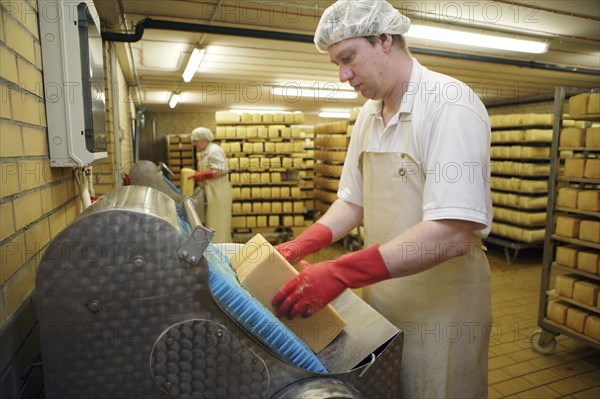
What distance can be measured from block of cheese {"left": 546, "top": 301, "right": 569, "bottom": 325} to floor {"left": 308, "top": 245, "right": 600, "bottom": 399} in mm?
317

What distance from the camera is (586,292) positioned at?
122 inches

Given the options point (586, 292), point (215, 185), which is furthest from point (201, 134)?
point (586, 292)

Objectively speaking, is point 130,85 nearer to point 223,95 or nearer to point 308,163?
point 223,95

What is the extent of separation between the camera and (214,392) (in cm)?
82

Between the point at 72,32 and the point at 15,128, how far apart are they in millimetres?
461

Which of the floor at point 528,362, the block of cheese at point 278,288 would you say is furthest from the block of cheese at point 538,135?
the block of cheese at point 278,288

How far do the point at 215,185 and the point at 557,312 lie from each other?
455cm

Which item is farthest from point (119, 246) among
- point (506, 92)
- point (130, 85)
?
point (506, 92)

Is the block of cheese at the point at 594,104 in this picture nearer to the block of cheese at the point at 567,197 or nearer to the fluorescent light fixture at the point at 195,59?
the block of cheese at the point at 567,197

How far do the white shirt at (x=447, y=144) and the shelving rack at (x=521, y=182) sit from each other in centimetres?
537

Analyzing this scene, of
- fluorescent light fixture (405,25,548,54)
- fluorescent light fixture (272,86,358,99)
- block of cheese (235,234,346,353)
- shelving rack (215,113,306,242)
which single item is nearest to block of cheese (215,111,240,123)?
shelving rack (215,113,306,242)

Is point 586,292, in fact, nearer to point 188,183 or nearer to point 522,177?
point 522,177

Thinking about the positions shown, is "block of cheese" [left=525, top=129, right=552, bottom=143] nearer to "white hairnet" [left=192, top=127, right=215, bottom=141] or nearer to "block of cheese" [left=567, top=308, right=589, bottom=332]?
"block of cheese" [left=567, top=308, right=589, bottom=332]

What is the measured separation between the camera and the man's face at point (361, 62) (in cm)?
135
